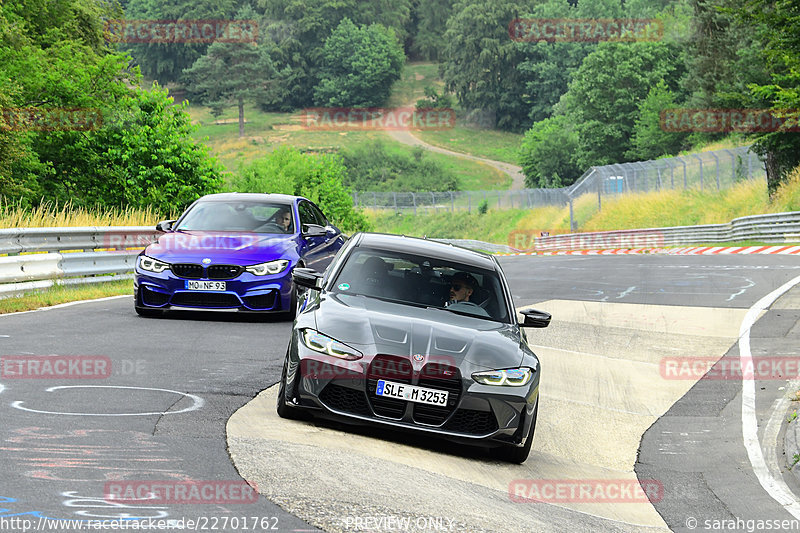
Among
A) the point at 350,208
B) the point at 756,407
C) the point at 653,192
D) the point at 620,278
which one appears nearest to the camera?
the point at 756,407

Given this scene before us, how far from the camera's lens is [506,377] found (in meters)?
7.60

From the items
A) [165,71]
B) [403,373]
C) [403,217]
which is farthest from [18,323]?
[165,71]

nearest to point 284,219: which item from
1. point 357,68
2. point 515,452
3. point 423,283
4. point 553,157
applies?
point 423,283

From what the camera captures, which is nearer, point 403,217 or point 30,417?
point 30,417

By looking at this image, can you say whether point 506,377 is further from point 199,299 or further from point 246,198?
point 246,198

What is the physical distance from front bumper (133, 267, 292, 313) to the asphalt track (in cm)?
25

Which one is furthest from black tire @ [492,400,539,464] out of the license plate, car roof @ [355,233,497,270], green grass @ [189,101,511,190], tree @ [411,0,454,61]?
tree @ [411,0,454,61]

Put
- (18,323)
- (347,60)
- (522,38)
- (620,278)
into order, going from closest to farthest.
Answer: (18,323) < (620,278) < (522,38) < (347,60)

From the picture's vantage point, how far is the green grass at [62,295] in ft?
47.6

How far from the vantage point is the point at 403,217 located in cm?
9419

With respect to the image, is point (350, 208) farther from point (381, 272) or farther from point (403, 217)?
point (381, 272)

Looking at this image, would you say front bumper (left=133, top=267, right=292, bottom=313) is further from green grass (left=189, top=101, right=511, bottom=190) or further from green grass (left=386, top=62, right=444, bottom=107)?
green grass (left=386, top=62, right=444, bottom=107)

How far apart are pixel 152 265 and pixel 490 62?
501 ft

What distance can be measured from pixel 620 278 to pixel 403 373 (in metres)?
18.7
